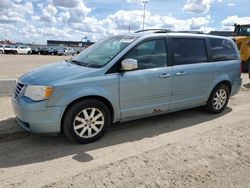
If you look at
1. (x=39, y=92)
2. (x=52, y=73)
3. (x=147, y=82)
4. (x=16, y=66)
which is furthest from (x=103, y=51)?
(x=16, y=66)

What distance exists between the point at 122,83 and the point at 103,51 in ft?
2.77

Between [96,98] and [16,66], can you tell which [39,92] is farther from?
[16,66]

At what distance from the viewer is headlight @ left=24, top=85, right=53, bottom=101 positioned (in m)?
4.28

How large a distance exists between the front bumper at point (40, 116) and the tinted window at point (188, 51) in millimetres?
2456

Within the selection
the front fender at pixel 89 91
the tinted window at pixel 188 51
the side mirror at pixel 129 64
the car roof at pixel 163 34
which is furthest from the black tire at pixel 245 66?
the front fender at pixel 89 91

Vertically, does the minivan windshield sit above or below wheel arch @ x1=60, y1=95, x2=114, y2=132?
above

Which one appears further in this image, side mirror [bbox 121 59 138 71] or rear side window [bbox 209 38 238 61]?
rear side window [bbox 209 38 238 61]

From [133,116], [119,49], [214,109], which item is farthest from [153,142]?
[214,109]

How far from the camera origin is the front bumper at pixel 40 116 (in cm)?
429

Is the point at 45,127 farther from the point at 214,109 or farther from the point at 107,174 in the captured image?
the point at 214,109

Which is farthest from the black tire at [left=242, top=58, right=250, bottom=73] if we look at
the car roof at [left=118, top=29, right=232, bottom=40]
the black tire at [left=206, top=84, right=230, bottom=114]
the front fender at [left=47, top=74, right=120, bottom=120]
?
the front fender at [left=47, top=74, right=120, bottom=120]

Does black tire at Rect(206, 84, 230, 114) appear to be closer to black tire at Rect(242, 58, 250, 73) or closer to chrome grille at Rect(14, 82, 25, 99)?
chrome grille at Rect(14, 82, 25, 99)

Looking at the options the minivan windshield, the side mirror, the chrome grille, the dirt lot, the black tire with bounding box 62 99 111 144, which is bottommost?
the dirt lot

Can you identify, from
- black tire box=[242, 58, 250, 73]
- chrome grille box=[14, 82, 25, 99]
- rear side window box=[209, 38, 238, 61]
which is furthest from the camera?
black tire box=[242, 58, 250, 73]
